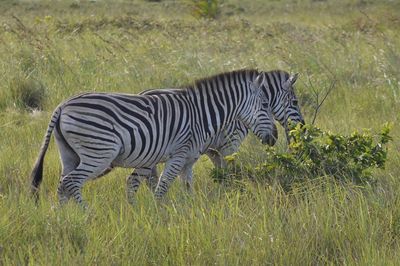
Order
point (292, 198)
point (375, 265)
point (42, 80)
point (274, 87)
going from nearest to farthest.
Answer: point (375, 265)
point (292, 198)
point (274, 87)
point (42, 80)

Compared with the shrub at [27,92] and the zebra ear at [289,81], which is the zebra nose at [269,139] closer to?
the zebra ear at [289,81]

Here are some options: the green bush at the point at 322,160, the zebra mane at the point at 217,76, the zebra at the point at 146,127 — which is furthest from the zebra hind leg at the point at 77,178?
the zebra mane at the point at 217,76

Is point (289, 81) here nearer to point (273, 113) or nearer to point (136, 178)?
point (273, 113)

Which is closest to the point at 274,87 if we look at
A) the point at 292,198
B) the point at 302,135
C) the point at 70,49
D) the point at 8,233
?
the point at 302,135

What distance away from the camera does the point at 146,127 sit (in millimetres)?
5867

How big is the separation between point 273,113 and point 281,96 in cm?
20

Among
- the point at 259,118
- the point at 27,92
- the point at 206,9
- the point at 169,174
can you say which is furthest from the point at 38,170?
the point at 206,9

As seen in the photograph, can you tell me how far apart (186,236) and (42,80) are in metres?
6.10

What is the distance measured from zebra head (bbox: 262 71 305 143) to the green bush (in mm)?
1403

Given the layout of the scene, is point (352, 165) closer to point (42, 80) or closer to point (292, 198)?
point (292, 198)

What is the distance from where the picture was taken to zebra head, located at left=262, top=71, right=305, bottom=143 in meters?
7.19

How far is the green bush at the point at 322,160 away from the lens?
567 centimetres

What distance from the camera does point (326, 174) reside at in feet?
18.7

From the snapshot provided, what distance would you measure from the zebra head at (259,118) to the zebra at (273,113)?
0.01m
